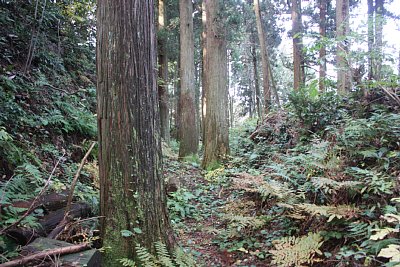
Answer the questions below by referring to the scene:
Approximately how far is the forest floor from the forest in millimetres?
30

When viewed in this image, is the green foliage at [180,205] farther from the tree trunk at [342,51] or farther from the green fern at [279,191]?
the tree trunk at [342,51]

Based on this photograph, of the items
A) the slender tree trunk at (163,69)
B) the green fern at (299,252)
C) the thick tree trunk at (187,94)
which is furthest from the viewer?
the slender tree trunk at (163,69)

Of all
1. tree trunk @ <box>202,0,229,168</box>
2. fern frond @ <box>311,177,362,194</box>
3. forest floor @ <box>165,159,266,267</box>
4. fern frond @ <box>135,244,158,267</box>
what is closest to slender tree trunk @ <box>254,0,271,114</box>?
tree trunk @ <box>202,0,229,168</box>

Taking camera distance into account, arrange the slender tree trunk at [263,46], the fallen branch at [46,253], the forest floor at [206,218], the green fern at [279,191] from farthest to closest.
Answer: the slender tree trunk at [263,46], the green fern at [279,191], the forest floor at [206,218], the fallen branch at [46,253]

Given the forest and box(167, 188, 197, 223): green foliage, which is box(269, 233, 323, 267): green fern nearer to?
the forest

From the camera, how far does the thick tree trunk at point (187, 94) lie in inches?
390

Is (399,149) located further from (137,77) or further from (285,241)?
(137,77)

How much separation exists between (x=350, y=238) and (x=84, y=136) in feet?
19.0

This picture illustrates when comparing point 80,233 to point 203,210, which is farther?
point 203,210

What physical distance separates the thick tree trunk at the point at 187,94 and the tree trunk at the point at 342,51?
15.2ft

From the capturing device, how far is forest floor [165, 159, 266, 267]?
3970mm

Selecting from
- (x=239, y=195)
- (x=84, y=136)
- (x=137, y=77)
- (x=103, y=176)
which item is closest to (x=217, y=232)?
(x=239, y=195)

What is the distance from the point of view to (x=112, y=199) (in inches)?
124

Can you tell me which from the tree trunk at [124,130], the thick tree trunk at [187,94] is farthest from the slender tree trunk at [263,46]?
the tree trunk at [124,130]
